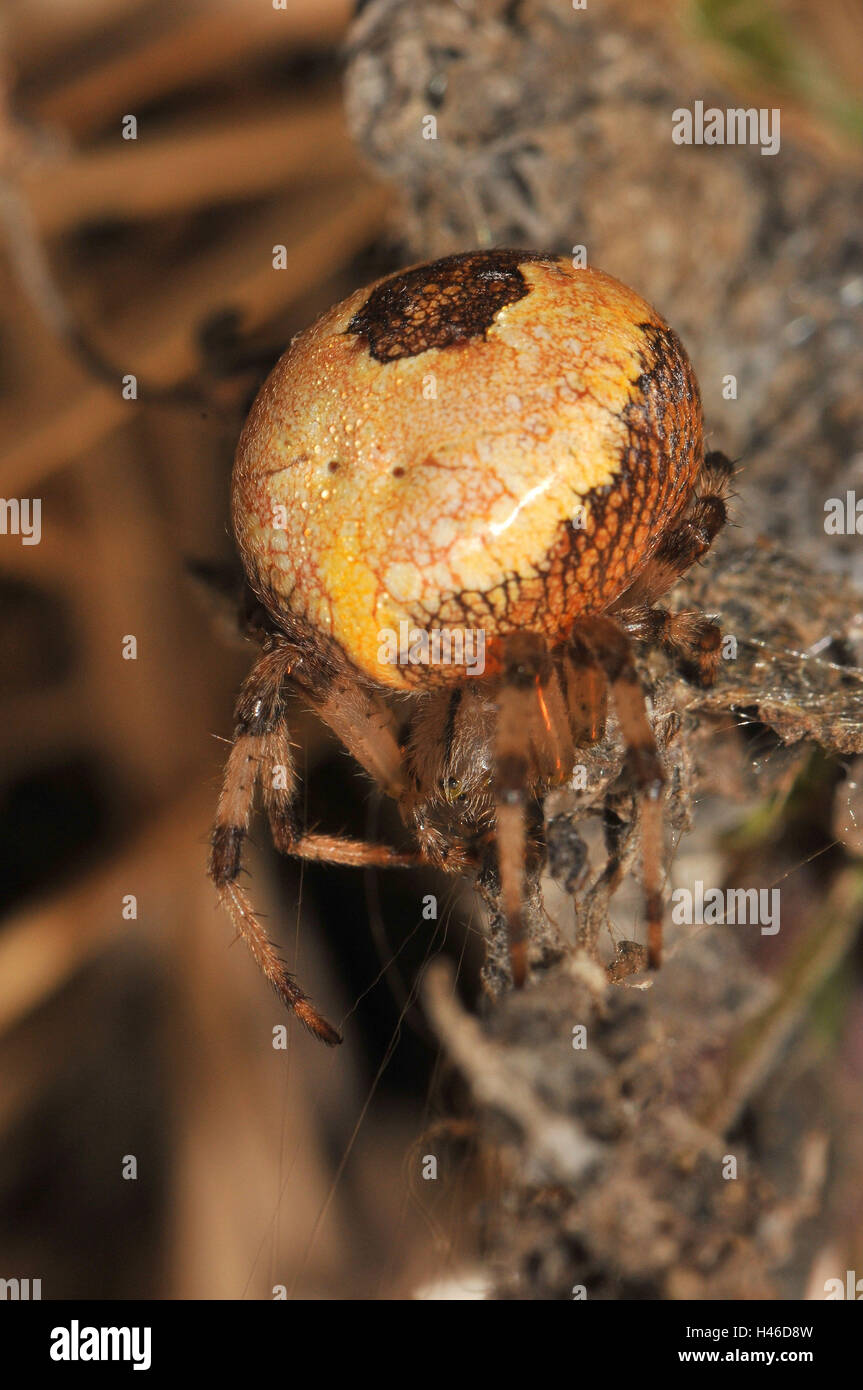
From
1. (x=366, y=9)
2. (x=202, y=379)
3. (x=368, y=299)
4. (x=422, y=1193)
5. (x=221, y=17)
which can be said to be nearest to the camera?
(x=368, y=299)

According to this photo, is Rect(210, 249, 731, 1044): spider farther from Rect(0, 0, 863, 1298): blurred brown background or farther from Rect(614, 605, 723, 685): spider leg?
Rect(0, 0, 863, 1298): blurred brown background

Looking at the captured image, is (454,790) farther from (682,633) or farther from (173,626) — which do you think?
(173,626)

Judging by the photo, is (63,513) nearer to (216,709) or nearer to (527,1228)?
(216,709)

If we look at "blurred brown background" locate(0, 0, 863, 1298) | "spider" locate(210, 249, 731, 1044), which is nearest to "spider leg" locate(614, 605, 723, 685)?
"spider" locate(210, 249, 731, 1044)

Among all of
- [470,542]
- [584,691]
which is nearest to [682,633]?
[584,691]

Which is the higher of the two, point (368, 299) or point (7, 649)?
point (368, 299)

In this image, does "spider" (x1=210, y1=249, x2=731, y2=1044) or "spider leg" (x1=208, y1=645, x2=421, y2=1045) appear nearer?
"spider" (x1=210, y1=249, x2=731, y2=1044)

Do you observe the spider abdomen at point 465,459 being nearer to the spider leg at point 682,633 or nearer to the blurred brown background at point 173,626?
the spider leg at point 682,633

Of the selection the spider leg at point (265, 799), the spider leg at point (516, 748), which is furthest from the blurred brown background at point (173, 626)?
the spider leg at point (516, 748)
